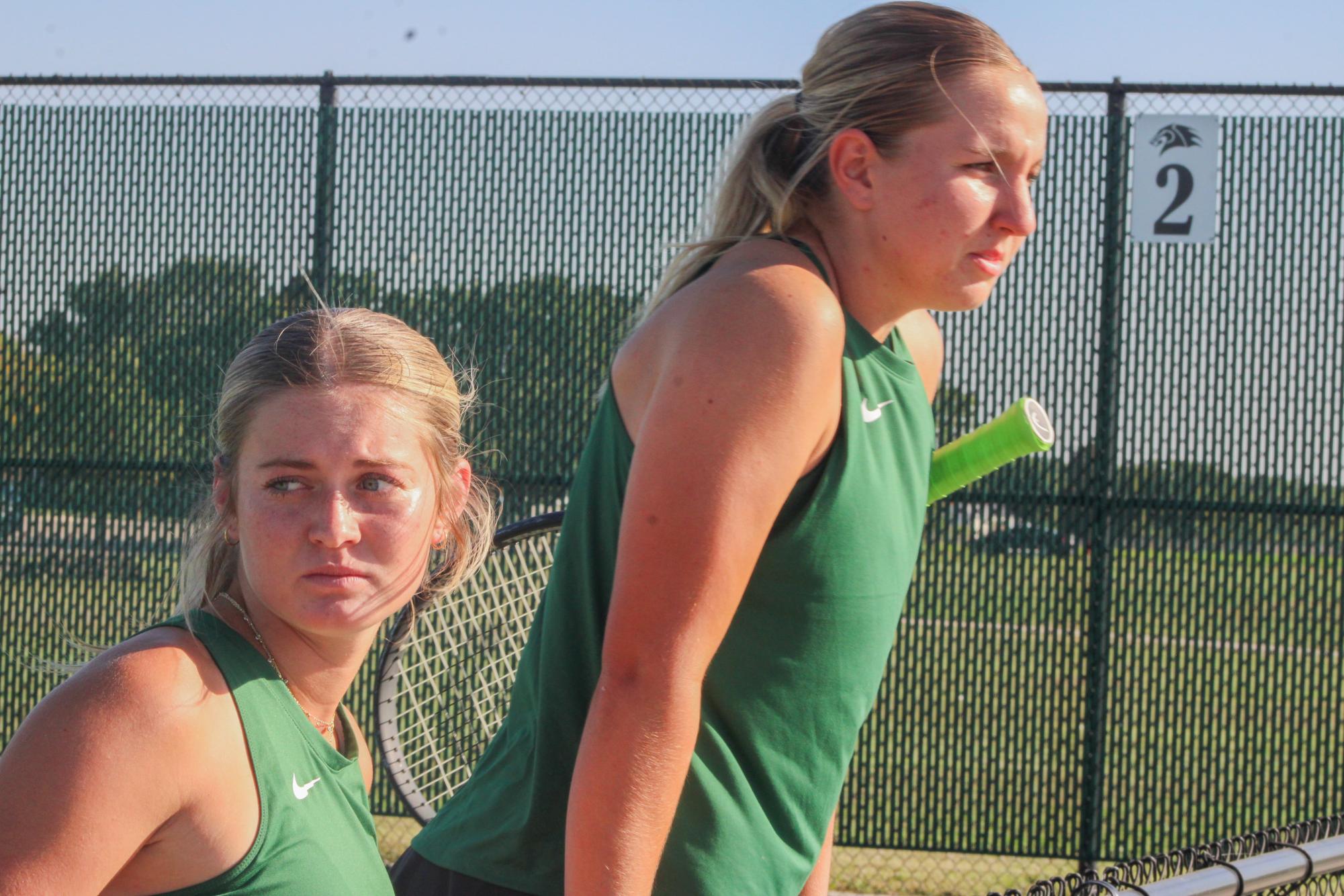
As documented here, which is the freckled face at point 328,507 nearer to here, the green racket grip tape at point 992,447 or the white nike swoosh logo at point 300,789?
the white nike swoosh logo at point 300,789

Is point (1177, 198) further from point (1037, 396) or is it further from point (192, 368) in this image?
point (192, 368)

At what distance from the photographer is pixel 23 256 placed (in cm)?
557

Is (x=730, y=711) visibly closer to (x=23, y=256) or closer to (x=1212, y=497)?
(x=1212, y=497)

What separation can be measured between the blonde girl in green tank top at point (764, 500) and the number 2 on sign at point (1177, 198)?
3.83m

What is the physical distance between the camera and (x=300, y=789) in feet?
4.77

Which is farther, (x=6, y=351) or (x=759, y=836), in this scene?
(x=6, y=351)

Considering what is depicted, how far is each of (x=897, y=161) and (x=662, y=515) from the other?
1.70 ft

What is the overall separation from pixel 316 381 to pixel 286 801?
503mm

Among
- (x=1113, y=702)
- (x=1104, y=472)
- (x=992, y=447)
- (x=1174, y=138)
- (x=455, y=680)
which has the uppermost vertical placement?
(x=1174, y=138)

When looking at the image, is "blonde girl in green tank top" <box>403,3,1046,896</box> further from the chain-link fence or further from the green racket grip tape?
the chain-link fence

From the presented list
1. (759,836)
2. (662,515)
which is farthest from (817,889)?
(662,515)

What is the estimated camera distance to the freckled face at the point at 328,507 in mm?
1557

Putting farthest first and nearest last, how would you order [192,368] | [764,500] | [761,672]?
[192,368], [761,672], [764,500]

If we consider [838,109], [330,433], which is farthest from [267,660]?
[838,109]
